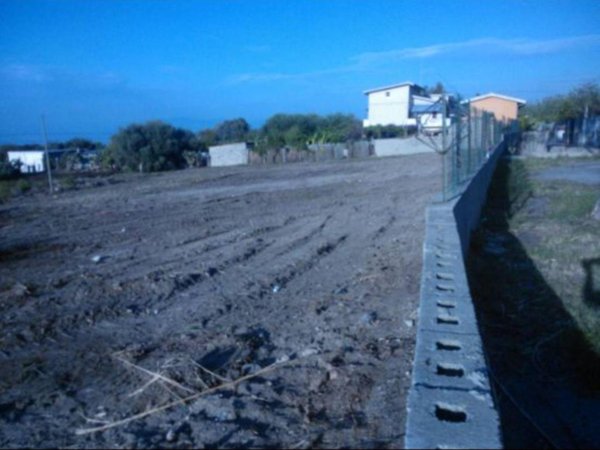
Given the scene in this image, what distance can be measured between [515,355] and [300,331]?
2060mm

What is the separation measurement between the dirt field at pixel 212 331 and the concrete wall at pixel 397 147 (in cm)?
3411

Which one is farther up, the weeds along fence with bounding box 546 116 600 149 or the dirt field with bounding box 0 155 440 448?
the weeds along fence with bounding box 546 116 600 149

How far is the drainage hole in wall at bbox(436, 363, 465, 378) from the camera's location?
9.83 feet

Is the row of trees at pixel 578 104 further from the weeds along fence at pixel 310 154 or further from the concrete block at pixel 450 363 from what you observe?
the concrete block at pixel 450 363

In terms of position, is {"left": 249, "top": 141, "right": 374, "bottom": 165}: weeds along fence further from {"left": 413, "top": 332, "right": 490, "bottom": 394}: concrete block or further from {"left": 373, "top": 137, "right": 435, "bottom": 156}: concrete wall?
{"left": 413, "top": 332, "right": 490, "bottom": 394}: concrete block

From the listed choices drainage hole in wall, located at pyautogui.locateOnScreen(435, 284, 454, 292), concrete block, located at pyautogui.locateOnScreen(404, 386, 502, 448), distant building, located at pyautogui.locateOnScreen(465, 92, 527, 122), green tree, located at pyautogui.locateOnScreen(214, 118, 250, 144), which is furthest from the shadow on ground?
green tree, located at pyautogui.locateOnScreen(214, 118, 250, 144)

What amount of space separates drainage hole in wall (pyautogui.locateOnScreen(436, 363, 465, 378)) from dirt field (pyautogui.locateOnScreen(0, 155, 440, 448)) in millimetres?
350

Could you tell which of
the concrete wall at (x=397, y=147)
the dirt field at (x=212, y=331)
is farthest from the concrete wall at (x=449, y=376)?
the concrete wall at (x=397, y=147)

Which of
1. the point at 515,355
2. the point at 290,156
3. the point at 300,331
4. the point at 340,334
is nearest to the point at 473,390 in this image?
the point at 340,334

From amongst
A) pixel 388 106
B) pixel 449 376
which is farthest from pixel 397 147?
pixel 449 376

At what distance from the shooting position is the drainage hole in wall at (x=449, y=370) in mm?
2996

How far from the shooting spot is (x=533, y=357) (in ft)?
16.3

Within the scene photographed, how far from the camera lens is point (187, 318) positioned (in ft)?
17.9

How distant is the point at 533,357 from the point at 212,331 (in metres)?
3.01
